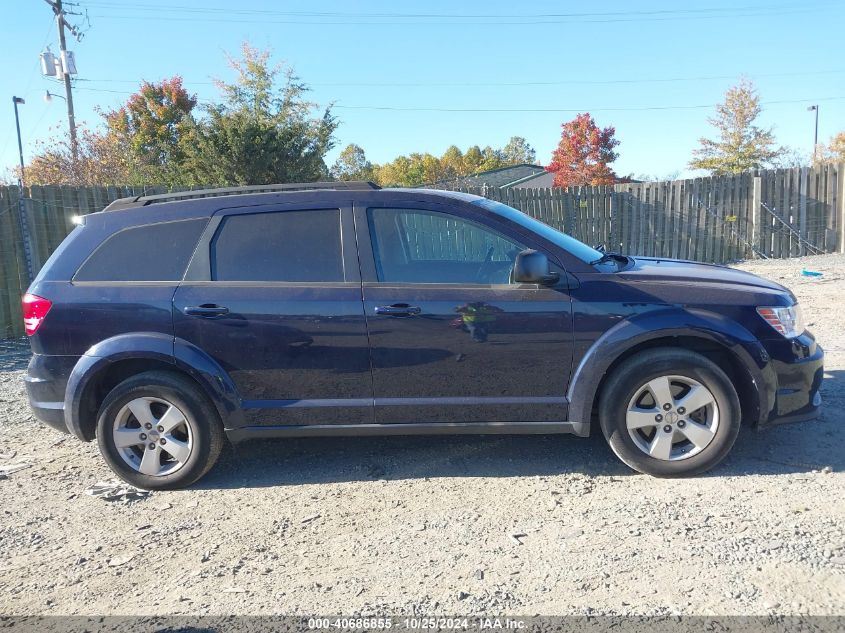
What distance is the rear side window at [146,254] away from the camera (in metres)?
4.27

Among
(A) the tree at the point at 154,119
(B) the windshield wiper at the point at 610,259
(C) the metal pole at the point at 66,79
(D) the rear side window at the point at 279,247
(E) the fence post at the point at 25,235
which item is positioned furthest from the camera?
(A) the tree at the point at 154,119

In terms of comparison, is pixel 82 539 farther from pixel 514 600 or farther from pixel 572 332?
pixel 572 332

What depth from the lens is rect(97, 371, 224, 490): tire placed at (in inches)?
163

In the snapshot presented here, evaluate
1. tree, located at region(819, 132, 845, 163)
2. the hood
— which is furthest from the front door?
tree, located at region(819, 132, 845, 163)

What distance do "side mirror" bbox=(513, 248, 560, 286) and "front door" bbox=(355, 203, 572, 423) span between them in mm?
111

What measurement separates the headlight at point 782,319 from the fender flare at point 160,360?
343cm

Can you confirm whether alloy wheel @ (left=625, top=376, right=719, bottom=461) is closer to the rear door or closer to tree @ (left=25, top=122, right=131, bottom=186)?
the rear door

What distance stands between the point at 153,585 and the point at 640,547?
2480 millimetres

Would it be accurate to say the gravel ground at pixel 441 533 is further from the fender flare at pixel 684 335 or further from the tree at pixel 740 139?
the tree at pixel 740 139

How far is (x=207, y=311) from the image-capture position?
412cm

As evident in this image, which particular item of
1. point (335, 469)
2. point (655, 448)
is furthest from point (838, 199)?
point (335, 469)

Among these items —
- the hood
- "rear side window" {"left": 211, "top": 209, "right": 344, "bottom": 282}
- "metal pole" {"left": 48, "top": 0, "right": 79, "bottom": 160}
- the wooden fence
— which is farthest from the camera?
"metal pole" {"left": 48, "top": 0, "right": 79, "bottom": 160}

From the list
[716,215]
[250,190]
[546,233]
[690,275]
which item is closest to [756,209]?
[716,215]

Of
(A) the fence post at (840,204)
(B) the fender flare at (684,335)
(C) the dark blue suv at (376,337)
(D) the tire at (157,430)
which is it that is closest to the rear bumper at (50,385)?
(C) the dark blue suv at (376,337)
